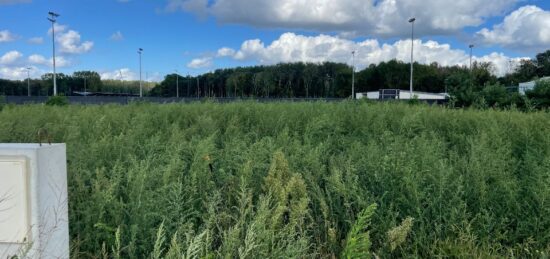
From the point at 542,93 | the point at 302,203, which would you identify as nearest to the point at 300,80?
the point at 542,93

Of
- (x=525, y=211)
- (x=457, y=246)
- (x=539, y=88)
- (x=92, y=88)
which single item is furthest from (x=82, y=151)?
(x=92, y=88)

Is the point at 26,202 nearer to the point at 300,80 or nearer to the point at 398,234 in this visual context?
the point at 398,234

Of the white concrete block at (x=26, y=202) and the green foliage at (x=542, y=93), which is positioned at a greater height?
the green foliage at (x=542, y=93)

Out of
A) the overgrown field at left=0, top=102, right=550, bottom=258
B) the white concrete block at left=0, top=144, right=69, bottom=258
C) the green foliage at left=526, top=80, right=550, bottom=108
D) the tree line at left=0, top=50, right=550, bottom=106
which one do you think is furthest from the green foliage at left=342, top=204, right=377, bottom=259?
the tree line at left=0, top=50, right=550, bottom=106

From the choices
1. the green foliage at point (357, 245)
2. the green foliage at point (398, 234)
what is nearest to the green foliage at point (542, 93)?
the green foliage at point (398, 234)

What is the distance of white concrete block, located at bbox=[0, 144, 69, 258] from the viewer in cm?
242

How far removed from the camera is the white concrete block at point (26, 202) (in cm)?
242

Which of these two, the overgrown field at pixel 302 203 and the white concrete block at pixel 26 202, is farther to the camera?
the overgrown field at pixel 302 203

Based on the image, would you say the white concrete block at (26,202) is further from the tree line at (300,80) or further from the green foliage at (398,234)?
the tree line at (300,80)

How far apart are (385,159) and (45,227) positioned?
3015mm

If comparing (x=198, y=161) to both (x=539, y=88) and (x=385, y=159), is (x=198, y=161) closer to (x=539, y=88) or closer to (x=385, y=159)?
(x=385, y=159)

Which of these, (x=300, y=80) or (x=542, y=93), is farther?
(x=300, y=80)

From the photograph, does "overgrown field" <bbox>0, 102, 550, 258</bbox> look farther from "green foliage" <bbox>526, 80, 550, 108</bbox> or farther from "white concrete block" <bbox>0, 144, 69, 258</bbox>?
"green foliage" <bbox>526, 80, 550, 108</bbox>

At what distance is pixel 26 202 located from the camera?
96.7 inches
